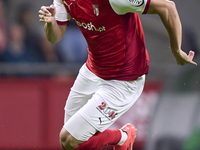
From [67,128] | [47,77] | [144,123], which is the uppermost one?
[67,128]

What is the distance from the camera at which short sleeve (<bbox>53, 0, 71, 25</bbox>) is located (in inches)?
149

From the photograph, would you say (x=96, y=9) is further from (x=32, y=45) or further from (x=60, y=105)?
(x=32, y=45)

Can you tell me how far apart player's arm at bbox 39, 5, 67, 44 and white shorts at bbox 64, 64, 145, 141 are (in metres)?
0.37

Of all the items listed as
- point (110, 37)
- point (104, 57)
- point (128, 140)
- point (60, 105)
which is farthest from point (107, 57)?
point (60, 105)

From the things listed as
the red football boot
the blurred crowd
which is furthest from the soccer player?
the blurred crowd

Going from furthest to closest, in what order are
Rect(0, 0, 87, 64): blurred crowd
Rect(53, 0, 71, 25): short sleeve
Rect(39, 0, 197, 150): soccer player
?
1. Rect(0, 0, 87, 64): blurred crowd
2. Rect(53, 0, 71, 25): short sleeve
3. Rect(39, 0, 197, 150): soccer player

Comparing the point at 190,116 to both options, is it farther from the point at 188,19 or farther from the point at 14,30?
the point at 14,30

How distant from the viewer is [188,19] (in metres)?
6.93

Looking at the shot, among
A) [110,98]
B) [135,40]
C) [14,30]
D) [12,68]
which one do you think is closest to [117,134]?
[110,98]

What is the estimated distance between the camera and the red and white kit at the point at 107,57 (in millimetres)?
3500

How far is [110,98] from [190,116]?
2473 mm

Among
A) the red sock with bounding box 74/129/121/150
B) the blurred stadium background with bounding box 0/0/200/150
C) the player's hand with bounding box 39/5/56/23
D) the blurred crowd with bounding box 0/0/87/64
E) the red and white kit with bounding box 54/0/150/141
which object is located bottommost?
the blurred stadium background with bounding box 0/0/200/150

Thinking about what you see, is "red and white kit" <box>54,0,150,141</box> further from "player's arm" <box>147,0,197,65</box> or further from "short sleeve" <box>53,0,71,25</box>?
"player's arm" <box>147,0,197,65</box>

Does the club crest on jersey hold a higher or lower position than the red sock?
higher
